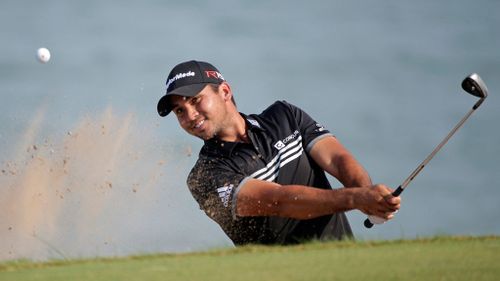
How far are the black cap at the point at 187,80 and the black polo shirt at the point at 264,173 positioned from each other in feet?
1.15

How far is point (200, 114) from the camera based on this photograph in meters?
5.48

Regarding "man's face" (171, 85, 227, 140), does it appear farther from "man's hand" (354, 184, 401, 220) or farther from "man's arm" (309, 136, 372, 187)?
"man's hand" (354, 184, 401, 220)

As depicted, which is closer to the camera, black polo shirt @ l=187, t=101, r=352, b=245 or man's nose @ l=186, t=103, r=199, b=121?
black polo shirt @ l=187, t=101, r=352, b=245

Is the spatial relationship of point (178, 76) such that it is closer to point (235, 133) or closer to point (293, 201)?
point (235, 133)

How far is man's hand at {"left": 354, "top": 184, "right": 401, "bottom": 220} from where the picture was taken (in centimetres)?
455

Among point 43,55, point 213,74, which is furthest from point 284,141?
point 43,55

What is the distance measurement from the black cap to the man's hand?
1384 mm

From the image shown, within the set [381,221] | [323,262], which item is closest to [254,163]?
[381,221]

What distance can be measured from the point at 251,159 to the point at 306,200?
68 centimetres

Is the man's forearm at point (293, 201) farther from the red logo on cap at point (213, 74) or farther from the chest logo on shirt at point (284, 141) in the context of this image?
the red logo on cap at point (213, 74)

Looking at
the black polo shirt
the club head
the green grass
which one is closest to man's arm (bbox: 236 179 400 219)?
the black polo shirt

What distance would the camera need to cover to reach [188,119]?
5.46 m

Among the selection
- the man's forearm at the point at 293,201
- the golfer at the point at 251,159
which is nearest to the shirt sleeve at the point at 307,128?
the golfer at the point at 251,159

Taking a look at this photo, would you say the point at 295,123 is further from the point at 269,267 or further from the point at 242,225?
the point at 269,267
